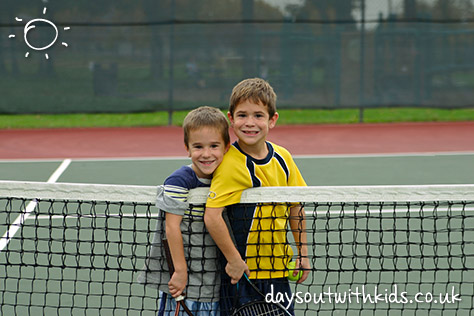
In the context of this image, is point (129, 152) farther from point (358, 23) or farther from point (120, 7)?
point (358, 23)

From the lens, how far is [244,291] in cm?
255

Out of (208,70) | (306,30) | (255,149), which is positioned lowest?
(255,149)

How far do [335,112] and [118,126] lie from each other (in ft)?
12.8

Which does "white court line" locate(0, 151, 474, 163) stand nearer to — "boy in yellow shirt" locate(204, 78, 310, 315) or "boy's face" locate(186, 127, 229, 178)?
"boy in yellow shirt" locate(204, 78, 310, 315)

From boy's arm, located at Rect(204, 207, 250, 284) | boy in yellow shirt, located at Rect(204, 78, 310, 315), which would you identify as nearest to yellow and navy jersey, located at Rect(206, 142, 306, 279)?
boy in yellow shirt, located at Rect(204, 78, 310, 315)

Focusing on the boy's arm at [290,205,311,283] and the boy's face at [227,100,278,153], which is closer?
the boy's face at [227,100,278,153]

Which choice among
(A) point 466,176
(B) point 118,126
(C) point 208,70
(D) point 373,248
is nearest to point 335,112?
(C) point 208,70

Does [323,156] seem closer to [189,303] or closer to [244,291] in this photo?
[244,291]

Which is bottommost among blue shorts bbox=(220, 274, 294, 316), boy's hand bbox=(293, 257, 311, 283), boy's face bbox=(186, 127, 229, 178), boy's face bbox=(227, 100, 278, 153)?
blue shorts bbox=(220, 274, 294, 316)

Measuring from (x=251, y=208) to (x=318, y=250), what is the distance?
1876mm

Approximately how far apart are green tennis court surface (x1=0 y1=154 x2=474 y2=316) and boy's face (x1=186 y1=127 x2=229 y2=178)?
494 millimetres

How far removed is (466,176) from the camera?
7.03 meters

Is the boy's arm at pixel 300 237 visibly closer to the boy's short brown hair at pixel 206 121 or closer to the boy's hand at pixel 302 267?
the boy's hand at pixel 302 267

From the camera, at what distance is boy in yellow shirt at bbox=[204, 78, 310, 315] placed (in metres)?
2.38
